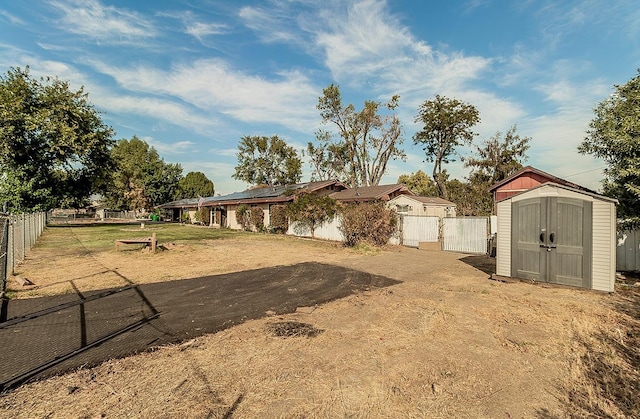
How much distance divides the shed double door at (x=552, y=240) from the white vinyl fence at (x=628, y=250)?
373 centimetres

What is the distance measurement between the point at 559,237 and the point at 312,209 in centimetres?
1410

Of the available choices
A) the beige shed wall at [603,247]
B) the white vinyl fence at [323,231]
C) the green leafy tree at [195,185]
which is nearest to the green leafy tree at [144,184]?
the green leafy tree at [195,185]

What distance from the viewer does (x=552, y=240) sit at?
25.5 feet

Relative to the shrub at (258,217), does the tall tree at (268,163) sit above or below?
above

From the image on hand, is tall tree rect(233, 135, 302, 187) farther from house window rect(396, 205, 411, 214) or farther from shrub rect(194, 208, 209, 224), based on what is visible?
house window rect(396, 205, 411, 214)

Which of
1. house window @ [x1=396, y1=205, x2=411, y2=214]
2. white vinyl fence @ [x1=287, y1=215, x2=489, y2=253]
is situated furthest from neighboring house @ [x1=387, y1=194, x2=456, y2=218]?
white vinyl fence @ [x1=287, y1=215, x2=489, y2=253]

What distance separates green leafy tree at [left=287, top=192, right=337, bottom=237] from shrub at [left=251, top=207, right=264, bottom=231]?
464cm

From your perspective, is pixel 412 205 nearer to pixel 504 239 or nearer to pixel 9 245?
pixel 504 239

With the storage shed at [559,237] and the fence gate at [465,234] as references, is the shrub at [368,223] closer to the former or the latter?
the fence gate at [465,234]

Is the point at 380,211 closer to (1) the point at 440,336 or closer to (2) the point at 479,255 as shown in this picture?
(2) the point at 479,255

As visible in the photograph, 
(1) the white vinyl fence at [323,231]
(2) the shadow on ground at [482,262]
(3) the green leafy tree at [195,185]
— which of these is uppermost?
(3) the green leafy tree at [195,185]

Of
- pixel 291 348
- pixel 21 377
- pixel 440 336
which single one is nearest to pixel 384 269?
pixel 440 336

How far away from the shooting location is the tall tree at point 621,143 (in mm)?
→ 8609

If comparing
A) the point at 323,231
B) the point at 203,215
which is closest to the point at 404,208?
the point at 323,231
